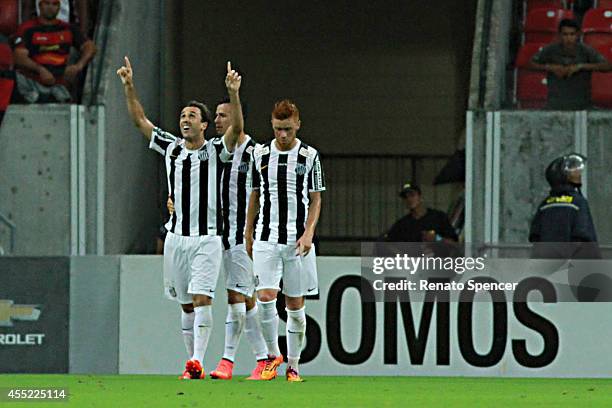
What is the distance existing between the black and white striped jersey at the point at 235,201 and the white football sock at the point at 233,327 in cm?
43

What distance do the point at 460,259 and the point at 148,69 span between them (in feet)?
19.2

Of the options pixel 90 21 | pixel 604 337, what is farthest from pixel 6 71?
pixel 604 337

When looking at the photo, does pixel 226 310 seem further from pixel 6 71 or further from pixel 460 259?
pixel 6 71

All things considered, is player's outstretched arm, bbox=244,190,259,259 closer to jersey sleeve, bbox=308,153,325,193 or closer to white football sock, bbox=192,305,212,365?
jersey sleeve, bbox=308,153,325,193

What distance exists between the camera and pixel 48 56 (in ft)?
47.6

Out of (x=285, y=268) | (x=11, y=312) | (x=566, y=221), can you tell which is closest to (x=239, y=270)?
(x=285, y=268)

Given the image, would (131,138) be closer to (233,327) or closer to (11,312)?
(11,312)

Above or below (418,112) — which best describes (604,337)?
below

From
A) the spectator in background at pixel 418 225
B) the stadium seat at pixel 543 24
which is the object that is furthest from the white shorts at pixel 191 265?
the stadium seat at pixel 543 24

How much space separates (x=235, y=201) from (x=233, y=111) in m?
0.99

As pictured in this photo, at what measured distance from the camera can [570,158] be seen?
38.2 ft

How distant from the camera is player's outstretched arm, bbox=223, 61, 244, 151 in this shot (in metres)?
9.13

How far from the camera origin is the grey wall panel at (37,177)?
13.4 meters

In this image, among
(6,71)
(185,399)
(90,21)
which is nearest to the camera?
(185,399)
